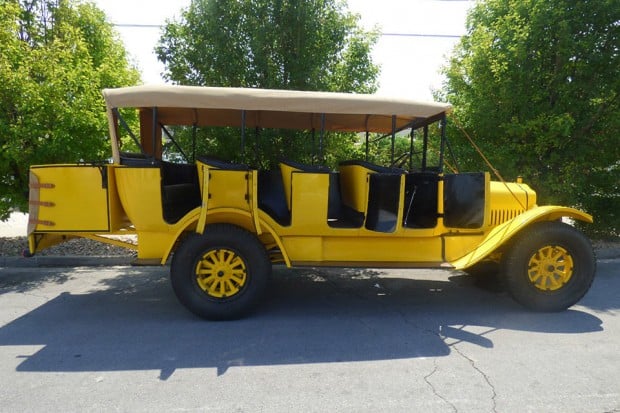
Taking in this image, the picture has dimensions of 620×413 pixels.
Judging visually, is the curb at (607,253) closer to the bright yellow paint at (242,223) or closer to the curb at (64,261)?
the bright yellow paint at (242,223)

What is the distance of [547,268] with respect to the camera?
4.12 m

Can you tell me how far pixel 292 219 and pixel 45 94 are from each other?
4.24 meters

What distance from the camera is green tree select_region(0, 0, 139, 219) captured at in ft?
18.6

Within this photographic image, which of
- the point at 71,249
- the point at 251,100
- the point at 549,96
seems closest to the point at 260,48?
the point at 251,100

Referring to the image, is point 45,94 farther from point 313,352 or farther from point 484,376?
point 484,376

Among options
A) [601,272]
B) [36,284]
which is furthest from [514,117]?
[36,284]

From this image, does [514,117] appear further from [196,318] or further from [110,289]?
[110,289]

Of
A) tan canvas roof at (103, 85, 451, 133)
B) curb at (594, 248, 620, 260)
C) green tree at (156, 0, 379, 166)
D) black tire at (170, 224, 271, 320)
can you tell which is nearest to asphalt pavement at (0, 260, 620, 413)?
black tire at (170, 224, 271, 320)

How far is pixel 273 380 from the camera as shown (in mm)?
2842

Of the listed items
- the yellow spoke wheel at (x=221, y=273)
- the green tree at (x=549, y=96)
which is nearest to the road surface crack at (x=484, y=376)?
the yellow spoke wheel at (x=221, y=273)

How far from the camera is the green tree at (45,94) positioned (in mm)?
5664

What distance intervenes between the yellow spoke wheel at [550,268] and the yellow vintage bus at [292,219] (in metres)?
0.01

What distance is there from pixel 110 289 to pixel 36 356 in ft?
5.98

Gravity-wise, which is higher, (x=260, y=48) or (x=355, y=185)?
(x=260, y=48)
